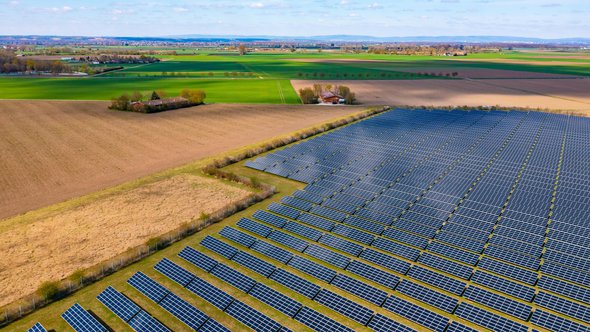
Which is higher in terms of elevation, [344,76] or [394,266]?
[344,76]

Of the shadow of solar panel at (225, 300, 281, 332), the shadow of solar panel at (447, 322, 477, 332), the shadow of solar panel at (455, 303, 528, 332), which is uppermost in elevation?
the shadow of solar panel at (455, 303, 528, 332)

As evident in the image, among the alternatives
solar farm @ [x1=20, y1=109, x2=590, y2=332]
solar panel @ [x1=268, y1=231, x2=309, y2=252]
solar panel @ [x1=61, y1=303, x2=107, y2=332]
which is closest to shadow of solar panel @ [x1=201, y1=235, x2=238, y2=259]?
solar farm @ [x1=20, y1=109, x2=590, y2=332]

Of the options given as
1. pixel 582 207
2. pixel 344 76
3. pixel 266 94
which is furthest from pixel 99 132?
pixel 344 76

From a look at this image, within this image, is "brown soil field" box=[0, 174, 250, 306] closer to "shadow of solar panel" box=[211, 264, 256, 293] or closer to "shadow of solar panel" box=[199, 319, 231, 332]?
"shadow of solar panel" box=[211, 264, 256, 293]

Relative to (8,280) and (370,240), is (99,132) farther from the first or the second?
(370,240)

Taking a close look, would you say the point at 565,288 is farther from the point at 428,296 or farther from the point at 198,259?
the point at 198,259

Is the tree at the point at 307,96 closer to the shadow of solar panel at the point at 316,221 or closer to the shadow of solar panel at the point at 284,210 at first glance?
the shadow of solar panel at the point at 284,210
